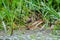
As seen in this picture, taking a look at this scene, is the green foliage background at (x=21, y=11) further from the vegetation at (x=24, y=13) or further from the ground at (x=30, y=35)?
the ground at (x=30, y=35)

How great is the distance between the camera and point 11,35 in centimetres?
160

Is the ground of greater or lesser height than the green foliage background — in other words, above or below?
below

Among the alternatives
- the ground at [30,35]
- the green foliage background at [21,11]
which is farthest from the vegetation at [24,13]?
the ground at [30,35]

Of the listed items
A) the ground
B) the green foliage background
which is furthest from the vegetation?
the ground

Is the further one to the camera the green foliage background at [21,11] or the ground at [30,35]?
the green foliage background at [21,11]

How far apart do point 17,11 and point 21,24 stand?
140 millimetres

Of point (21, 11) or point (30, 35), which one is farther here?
point (21, 11)

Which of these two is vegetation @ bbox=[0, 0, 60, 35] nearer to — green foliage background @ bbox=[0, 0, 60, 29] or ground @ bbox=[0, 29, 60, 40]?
green foliage background @ bbox=[0, 0, 60, 29]

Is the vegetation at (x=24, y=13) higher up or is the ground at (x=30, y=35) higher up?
the vegetation at (x=24, y=13)

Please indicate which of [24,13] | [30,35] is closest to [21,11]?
[24,13]

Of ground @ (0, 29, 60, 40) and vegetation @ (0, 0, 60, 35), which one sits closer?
ground @ (0, 29, 60, 40)

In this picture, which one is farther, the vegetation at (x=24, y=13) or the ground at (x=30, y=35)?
the vegetation at (x=24, y=13)

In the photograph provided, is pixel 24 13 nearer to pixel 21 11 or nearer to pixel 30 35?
pixel 21 11

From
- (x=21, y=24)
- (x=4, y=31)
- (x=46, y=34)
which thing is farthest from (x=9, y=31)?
(x=46, y=34)
